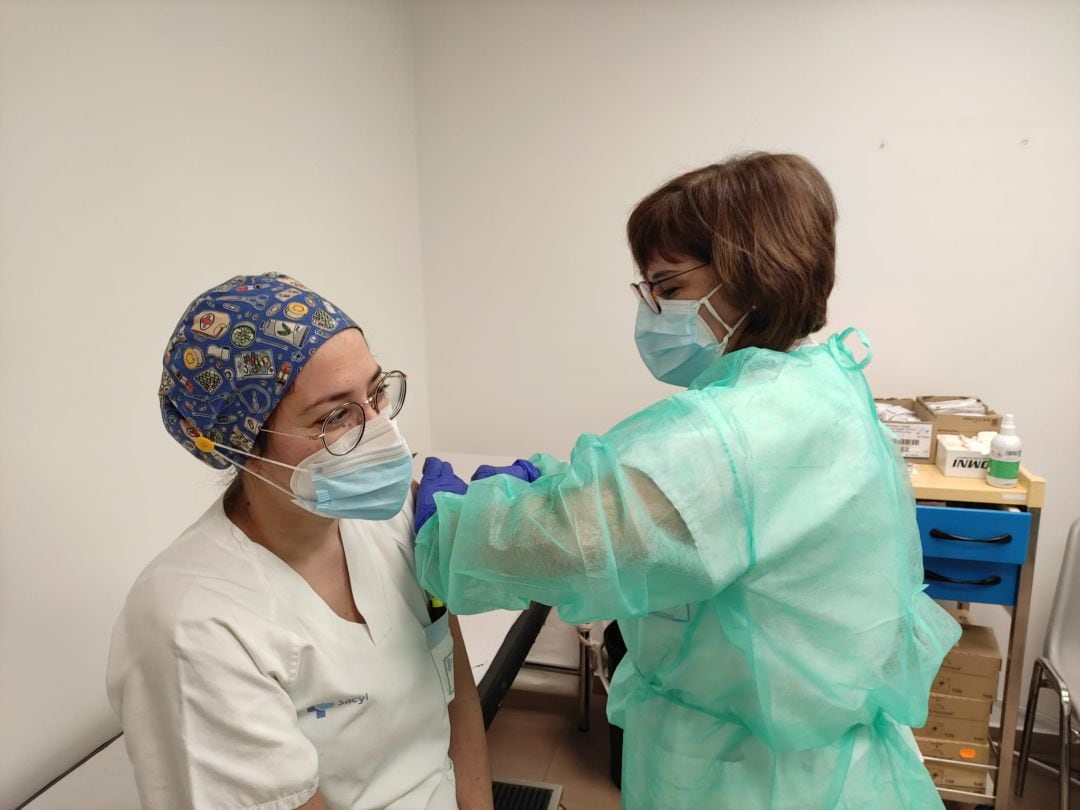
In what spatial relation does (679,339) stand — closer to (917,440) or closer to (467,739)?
(467,739)

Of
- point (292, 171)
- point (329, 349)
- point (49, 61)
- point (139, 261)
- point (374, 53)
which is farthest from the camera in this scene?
point (374, 53)

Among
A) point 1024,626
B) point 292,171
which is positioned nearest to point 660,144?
point 292,171

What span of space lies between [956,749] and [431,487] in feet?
6.23

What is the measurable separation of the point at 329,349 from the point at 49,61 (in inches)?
30.3

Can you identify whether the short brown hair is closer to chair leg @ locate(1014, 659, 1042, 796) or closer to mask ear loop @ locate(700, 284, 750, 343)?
mask ear loop @ locate(700, 284, 750, 343)

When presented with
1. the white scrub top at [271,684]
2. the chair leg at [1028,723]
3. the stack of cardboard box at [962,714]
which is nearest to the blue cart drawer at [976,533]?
the stack of cardboard box at [962,714]

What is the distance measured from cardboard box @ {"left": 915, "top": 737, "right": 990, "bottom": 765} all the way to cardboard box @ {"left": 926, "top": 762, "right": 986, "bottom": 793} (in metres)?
0.03

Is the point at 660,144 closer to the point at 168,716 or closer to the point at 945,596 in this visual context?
the point at 945,596

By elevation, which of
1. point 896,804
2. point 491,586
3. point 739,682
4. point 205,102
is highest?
point 205,102

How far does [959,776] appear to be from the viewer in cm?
197

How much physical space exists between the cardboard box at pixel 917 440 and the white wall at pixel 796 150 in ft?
1.11

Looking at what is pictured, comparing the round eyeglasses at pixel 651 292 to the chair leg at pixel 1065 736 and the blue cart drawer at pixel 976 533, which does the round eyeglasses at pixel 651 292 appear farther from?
the chair leg at pixel 1065 736

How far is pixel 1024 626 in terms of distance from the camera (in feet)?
5.94

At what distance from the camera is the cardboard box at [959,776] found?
6.42 feet
